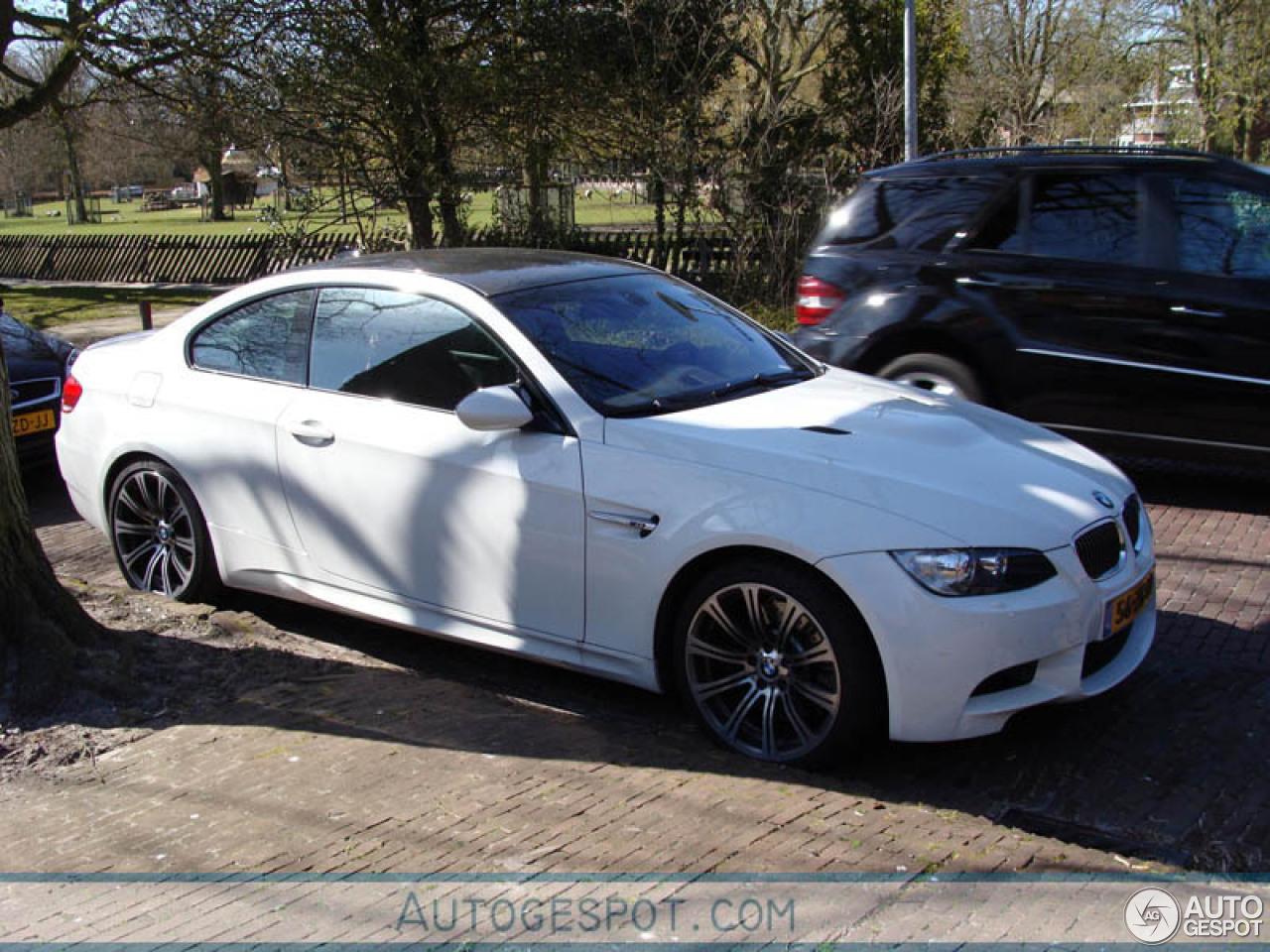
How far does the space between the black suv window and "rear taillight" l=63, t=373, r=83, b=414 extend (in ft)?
16.8

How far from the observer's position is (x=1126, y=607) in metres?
4.13

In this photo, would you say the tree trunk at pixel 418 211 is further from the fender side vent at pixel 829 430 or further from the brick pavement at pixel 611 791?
the fender side vent at pixel 829 430

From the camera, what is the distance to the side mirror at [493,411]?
4379mm

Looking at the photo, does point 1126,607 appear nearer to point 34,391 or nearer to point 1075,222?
point 1075,222

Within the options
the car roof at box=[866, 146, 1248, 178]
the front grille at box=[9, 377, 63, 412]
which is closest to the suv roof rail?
the car roof at box=[866, 146, 1248, 178]

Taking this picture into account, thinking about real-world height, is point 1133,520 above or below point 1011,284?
below

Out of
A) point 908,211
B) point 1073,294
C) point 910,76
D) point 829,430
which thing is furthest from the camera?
point 910,76

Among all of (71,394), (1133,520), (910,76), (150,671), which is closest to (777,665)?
(1133,520)

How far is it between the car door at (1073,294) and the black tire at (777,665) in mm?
3726

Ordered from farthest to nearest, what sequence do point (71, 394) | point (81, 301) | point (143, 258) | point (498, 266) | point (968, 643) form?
1. point (143, 258)
2. point (81, 301)
3. point (71, 394)
4. point (498, 266)
5. point (968, 643)

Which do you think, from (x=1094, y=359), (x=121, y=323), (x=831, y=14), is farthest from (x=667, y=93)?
(x=1094, y=359)

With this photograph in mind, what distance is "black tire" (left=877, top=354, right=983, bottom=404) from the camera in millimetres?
7543

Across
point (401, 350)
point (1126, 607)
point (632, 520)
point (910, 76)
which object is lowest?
point (1126, 607)

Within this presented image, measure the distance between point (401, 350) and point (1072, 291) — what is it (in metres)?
4.14
